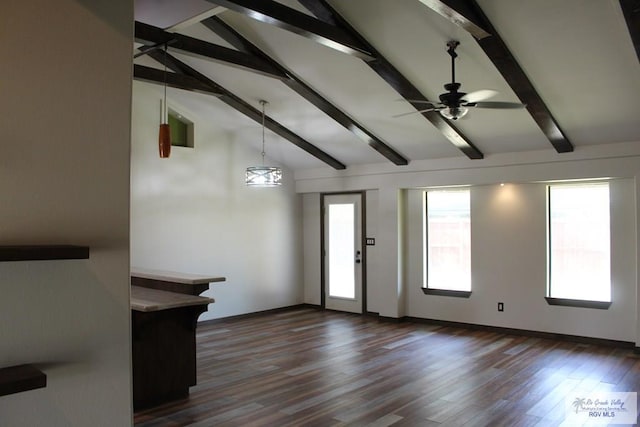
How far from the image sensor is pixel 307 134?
7.15 m

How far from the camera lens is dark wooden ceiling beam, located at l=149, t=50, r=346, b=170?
19.2ft

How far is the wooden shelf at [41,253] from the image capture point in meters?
1.54

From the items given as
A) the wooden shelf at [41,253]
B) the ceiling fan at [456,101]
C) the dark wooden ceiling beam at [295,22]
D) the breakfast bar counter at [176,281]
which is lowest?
the breakfast bar counter at [176,281]

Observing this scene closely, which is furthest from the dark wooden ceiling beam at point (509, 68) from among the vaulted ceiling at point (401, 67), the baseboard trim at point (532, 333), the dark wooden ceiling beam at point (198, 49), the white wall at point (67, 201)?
the white wall at point (67, 201)

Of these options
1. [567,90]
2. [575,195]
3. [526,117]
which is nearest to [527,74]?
[567,90]

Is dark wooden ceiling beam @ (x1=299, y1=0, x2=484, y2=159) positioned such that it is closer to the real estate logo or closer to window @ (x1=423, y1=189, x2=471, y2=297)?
window @ (x1=423, y1=189, x2=471, y2=297)

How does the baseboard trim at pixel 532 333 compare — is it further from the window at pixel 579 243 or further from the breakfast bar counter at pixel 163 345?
the breakfast bar counter at pixel 163 345

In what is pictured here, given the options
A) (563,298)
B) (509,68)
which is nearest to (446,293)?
(563,298)

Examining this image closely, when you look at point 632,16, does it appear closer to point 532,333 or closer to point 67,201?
point 67,201

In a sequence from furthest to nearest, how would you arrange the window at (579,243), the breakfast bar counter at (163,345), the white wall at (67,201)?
1. the window at (579,243)
2. the breakfast bar counter at (163,345)
3. the white wall at (67,201)

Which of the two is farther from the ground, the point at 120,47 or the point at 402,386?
the point at 120,47

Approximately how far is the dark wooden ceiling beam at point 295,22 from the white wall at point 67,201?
6.15 ft

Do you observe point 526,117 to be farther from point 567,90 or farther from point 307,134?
point 307,134

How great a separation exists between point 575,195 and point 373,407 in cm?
406
